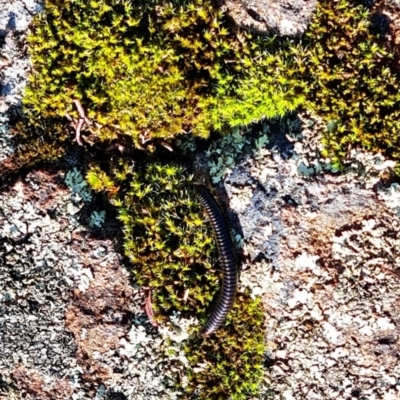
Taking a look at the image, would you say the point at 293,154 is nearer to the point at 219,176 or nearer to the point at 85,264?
the point at 219,176

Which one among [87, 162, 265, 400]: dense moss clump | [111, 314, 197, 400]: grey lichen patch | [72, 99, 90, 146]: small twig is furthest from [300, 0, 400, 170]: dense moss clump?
[111, 314, 197, 400]: grey lichen patch

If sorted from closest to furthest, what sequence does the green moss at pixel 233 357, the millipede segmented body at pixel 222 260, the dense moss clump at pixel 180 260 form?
the millipede segmented body at pixel 222 260
the dense moss clump at pixel 180 260
the green moss at pixel 233 357

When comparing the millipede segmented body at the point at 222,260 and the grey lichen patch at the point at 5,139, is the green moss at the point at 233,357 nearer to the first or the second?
the millipede segmented body at the point at 222,260

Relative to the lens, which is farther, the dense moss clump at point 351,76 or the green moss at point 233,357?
the green moss at point 233,357

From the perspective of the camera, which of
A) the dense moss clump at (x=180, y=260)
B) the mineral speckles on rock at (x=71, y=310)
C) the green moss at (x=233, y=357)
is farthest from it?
the green moss at (x=233, y=357)

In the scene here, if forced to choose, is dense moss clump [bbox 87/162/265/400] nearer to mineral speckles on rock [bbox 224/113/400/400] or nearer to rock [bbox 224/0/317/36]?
Answer: mineral speckles on rock [bbox 224/113/400/400]

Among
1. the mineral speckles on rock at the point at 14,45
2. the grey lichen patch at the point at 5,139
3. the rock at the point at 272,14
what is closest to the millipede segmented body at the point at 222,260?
the rock at the point at 272,14

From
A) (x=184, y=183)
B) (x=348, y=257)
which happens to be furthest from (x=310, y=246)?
(x=184, y=183)
